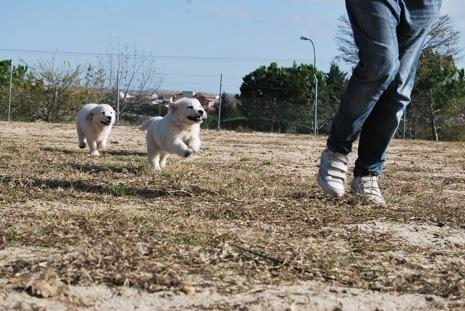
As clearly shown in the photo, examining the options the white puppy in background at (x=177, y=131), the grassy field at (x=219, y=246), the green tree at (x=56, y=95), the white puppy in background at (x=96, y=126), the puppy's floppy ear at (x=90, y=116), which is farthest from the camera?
the green tree at (x=56, y=95)

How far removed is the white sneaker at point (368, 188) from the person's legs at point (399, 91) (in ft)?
0.10

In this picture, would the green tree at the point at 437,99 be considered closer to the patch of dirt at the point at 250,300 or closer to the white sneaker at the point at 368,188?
the white sneaker at the point at 368,188

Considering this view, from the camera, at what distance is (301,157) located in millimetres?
8336

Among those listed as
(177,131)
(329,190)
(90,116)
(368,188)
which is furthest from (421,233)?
(90,116)

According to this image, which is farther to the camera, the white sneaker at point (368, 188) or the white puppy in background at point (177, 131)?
the white puppy in background at point (177, 131)

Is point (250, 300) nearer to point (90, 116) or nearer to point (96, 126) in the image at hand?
point (96, 126)

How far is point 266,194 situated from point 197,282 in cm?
211

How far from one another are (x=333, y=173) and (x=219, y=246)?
144cm

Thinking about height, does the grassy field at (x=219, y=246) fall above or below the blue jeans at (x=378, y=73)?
below

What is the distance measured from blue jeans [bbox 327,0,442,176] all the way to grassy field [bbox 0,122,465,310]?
353 millimetres

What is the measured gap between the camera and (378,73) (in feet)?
11.5

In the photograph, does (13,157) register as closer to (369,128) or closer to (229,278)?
(369,128)

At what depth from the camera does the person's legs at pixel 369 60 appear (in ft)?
11.4

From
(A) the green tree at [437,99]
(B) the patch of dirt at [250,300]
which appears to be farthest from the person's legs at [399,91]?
(A) the green tree at [437,99]
